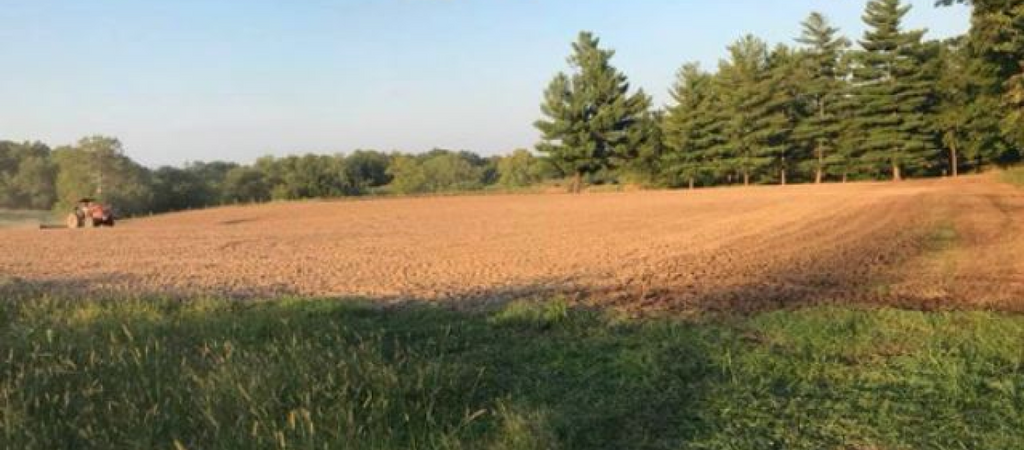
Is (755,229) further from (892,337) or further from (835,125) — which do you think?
(835,125)

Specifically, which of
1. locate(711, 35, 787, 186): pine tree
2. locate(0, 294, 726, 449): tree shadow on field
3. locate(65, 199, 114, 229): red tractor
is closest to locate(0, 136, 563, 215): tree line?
locate(711, 35, 787, 186): pine tree

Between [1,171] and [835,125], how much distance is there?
311ft

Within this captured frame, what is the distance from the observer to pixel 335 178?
9656 centimetres

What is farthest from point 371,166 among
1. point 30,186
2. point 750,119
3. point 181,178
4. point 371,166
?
point 750,119

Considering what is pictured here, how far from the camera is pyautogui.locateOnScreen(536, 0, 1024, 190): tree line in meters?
54.0

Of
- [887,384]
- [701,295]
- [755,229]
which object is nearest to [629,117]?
[755,229]

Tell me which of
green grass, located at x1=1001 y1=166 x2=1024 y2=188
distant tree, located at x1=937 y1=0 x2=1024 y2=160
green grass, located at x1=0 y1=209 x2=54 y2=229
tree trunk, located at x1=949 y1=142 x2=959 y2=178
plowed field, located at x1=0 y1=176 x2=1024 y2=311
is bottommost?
green grass, located at x1=0 y1=209 x2=54 y2=229

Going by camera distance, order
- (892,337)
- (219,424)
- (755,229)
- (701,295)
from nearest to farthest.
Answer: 1. (219,424)
2. (892,337)
3. (701,295)
4. (755,229)

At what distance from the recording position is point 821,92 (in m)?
60.4

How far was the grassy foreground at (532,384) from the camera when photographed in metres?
3.87

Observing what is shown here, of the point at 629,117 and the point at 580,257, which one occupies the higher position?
the point at 629,117

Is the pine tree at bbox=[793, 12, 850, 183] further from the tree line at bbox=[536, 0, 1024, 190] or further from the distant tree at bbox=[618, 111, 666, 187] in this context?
the distant tree at bbox=[618, 111, 666, 187]

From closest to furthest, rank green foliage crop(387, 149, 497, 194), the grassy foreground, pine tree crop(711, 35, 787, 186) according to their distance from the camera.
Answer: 1. the grassy foreground
2. pine tree crop(711, 35, 787, 186)
3. green foliage crop(387, 149, 497, 194)

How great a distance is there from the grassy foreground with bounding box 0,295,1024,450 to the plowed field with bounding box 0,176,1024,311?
201 centimetres
